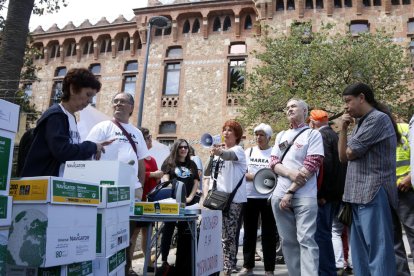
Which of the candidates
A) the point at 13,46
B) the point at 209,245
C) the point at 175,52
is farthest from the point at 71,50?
the point at 209,245

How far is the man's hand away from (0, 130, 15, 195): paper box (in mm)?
2437

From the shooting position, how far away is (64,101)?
308 centimetres

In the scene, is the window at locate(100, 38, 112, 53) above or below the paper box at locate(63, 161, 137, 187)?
above

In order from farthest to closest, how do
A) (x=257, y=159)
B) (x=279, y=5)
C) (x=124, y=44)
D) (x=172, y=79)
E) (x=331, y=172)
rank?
1. (x=124, y=44)
2. (x=172, y=79)
3. (x=279, y=5)
4. (x=257, y=159)
5. (x=331, y=172)

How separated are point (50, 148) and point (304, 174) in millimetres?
2262

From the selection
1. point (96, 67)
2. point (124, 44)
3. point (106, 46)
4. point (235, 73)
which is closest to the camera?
point (235, 73)

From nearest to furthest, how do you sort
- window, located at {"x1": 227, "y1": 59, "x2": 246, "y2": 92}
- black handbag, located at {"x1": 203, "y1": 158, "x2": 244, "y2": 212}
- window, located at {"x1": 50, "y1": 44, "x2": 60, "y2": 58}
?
black handbag, located at {"x1": 203, "y1": 158, "x2": 244, "y2": 212}
window, located at {"x1": 227, "y1": 59, "x2": 246, "y2": 92}
window, located at {"x1": 50, "y1": 44, "x2": 60, "y2": 58}

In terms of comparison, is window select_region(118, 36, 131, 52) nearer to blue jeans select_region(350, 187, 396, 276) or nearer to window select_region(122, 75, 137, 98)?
window select_region(122, 75, 137, 98)

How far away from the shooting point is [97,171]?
112 inches

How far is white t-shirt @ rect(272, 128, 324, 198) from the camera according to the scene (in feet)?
11.7

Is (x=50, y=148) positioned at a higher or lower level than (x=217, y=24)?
lower

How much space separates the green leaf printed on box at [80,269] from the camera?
219cm

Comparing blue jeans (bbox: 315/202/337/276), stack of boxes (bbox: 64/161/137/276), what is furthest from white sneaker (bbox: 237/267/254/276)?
stack of boxes (bbox: 64/161/137/276)

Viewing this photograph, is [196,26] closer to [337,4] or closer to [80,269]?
[337,4]
